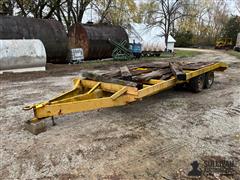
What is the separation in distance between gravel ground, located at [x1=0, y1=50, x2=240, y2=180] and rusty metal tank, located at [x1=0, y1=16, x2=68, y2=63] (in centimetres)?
609

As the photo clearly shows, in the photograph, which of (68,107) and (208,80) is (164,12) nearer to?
(208,80)

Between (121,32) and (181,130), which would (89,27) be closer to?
(121,32)

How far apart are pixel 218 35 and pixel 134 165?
44.9 meters

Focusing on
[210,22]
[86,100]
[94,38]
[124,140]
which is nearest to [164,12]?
[94,38]

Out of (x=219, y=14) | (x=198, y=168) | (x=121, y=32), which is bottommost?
(x=198, y=168)

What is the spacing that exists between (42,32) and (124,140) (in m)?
10.1

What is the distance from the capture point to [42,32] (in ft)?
40.7

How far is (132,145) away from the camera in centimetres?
370

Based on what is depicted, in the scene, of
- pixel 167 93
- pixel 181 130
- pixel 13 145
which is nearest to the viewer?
pixel 13 145

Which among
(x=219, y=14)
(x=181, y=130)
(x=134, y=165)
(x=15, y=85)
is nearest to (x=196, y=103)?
(x=181, y=130)

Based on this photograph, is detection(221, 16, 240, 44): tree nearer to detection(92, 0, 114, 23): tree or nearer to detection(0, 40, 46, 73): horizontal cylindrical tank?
detection(92, 0, 114, 23): tree

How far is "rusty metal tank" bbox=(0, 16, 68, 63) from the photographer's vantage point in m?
11.2

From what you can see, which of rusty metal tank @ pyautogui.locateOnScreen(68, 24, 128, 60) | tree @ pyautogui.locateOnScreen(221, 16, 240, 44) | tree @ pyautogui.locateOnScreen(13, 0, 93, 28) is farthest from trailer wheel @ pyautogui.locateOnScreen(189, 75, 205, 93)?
tree @ pyautogui.locateOnScreen(221, 16, 240, 44)

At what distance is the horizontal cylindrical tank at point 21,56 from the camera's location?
982 cm
